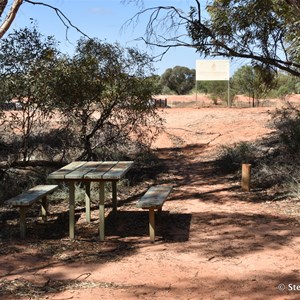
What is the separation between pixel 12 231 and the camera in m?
Answer: 6.57

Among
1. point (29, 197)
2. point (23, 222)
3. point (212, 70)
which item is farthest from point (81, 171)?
point (212, 70)

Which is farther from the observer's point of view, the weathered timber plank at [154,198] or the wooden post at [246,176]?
the wooden post at [246,176]

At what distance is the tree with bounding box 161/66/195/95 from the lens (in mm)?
47750

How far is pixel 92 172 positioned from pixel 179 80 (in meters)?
42.8

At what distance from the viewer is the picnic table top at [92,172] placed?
598 centimetres

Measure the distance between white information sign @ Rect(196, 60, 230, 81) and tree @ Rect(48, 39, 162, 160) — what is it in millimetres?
14861

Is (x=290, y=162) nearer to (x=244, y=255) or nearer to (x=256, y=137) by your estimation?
(x=256, y=137)

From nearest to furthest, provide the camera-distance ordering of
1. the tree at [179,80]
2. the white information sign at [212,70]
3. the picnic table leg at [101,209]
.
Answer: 1. the picnic table leg at [101,209]
2. the white information sign at [212,70]
3. the tree at [179,80]

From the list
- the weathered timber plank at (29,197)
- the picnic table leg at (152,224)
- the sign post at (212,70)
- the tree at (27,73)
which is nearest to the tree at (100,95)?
the tree at (27,73)

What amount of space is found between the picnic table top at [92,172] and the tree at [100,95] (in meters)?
2.10

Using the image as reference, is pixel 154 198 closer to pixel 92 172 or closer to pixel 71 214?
pixel 92 172

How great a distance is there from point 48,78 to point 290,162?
4.80m

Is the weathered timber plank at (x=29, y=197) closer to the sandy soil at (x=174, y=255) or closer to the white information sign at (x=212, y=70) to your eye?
the sandy soil at (x=174, y=255)

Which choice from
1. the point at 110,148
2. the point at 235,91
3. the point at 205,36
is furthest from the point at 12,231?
the point at 235,91
